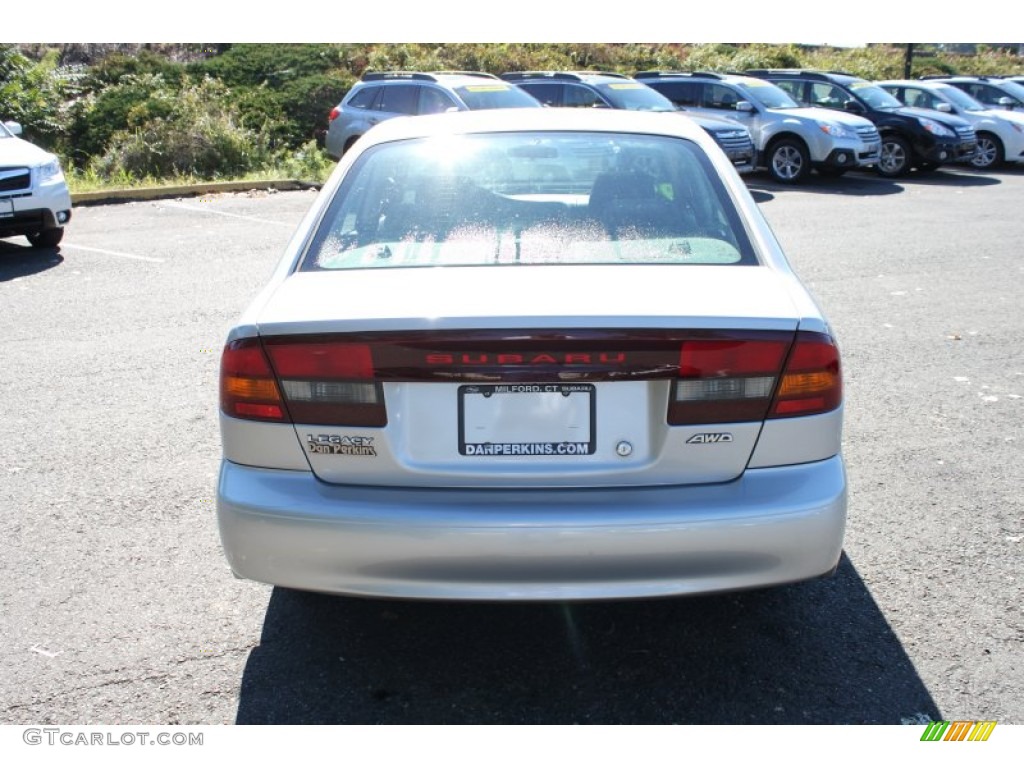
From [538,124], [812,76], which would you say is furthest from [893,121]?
[538,124]

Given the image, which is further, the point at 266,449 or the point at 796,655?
the point at 796,655

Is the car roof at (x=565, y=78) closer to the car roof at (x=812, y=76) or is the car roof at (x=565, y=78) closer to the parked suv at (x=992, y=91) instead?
the car roof at (x=812, y=76)

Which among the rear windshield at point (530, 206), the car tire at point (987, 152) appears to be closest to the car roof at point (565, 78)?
the car tire at point (987, 152)

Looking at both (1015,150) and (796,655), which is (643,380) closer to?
(796,655)

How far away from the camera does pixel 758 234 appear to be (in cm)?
349

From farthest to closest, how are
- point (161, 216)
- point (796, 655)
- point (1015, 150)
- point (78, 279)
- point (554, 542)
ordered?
point (1015, 150) → point (161, 216) → point (78, 279) → point (796, 655) → point (554, 542)

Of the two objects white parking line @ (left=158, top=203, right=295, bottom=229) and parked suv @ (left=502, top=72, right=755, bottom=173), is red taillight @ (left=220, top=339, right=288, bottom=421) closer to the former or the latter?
white parking line @ (left=158, top=203, right=295, bottom=229)

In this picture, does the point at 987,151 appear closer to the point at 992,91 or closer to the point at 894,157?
the point at 894,157

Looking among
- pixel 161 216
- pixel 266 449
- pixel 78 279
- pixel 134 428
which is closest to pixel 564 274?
pixel 266 449

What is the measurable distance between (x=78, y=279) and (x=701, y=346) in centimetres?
776

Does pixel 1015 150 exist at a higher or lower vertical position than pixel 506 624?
lower

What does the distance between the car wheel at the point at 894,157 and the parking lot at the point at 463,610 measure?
1251 centimetres

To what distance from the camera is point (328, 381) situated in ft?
9.43

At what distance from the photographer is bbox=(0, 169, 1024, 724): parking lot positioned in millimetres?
3109
